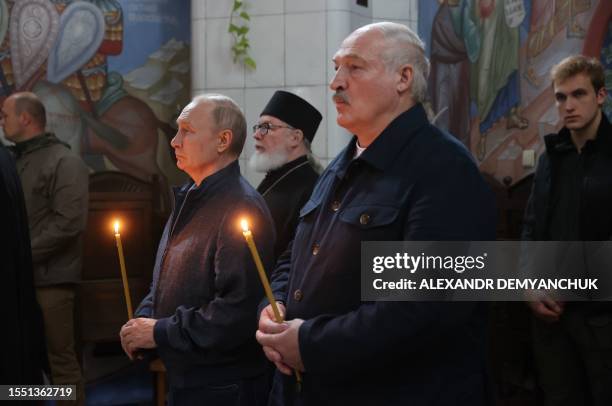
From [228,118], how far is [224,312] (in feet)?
2.41

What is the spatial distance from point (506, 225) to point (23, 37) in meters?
3.85

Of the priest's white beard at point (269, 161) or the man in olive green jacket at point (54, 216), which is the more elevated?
the priest's white beard at point (269, 161)

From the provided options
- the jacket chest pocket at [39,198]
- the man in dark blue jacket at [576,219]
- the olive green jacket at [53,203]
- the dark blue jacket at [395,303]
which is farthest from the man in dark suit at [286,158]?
the dark blue jacket at [395,303]

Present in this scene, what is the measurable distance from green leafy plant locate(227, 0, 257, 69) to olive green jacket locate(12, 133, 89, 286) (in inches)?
61.7

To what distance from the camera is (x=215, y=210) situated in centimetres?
319

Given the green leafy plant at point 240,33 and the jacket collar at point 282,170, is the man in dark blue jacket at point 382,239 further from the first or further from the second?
the green leafy plant at point 240,33

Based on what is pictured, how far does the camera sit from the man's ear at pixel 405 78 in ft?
8.30

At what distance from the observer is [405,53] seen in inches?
99.4

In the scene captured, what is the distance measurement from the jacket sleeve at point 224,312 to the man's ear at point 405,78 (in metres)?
0.87

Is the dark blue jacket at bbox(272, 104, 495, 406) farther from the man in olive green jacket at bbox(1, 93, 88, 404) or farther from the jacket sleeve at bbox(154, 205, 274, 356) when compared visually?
the man in olive green jacket at bbox(1, 93, 88, 404)

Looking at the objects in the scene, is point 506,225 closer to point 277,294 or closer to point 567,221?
point 567,221

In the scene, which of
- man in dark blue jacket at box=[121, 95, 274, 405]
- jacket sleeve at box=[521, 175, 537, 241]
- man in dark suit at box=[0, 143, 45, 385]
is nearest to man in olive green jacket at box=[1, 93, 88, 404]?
man in dark suit at box=[0, 143, 45, 385]

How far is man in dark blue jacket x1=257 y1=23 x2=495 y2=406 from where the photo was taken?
2.29 m

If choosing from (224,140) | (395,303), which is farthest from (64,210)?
(395,303)
